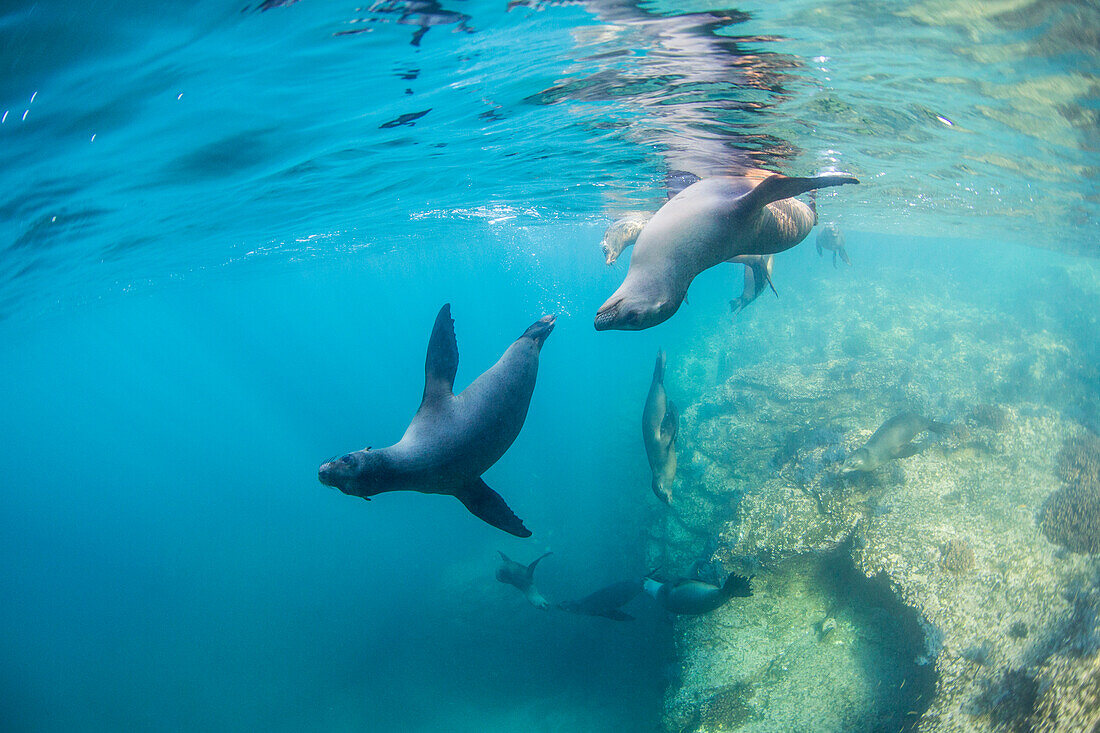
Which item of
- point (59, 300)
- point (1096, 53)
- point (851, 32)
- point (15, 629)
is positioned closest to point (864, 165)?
point (1096, 53)

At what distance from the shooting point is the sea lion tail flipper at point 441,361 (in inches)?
95.9

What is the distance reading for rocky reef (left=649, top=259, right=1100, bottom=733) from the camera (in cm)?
608

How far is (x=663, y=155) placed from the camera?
8461 millimetres

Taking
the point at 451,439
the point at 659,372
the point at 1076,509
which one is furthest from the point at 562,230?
the point at 451,439

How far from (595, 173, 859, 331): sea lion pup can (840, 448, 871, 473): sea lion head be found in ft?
24.2

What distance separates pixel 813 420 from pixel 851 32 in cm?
905

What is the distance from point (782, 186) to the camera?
7.42 feet

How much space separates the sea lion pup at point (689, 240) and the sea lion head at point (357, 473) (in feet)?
3.73

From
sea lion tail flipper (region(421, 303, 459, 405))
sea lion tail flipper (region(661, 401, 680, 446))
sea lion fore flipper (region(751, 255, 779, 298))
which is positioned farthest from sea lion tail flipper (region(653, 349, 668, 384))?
sea lion tail flipper (region(421, 303, 459, 405))

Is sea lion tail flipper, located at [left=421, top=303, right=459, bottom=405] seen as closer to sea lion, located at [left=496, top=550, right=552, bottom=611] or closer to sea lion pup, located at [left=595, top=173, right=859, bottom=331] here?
sea lion pup, located at [left=595, top=173, right=859, bottom=331]

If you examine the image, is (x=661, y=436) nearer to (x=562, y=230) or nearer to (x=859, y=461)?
(x=859, y=461)

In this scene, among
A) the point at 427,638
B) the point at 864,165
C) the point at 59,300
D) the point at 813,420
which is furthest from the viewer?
the point at 59,300

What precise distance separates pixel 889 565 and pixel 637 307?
787cm

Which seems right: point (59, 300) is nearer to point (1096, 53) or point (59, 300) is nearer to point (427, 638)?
point (427, 638)
